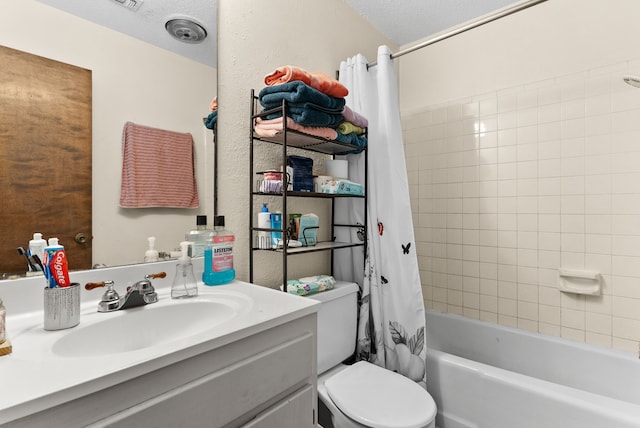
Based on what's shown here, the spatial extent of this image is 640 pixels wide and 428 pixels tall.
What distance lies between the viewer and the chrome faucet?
33.9 inches

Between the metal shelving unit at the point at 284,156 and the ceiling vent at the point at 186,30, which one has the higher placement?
the ceiling vent at the point at 186,30

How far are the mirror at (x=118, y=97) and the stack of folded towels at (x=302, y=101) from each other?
0.25 meters

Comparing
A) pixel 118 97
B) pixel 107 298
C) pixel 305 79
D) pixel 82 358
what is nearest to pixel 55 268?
pixel 107 298

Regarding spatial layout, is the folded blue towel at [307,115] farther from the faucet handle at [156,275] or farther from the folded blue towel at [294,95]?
the faucet handle at [156,275]

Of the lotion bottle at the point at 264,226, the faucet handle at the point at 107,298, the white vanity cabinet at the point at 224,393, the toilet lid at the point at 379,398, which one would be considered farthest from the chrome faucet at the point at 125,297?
the toilet lid at the point at 379,398

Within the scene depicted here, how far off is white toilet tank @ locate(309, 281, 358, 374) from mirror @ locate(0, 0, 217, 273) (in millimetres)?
675

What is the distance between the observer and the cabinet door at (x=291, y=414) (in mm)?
766

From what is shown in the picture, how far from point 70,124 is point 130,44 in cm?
32

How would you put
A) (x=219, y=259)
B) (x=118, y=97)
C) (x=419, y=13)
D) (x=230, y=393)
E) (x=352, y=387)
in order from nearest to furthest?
1. (x=230, y=393)
2. (x=118, y=97)
3. (x=219, y=259)
4. (x=352, y=387)
5. (x=419, y=13)

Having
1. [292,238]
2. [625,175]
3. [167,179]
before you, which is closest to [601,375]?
[625,175]

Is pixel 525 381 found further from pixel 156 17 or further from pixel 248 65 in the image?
pixel 156 17

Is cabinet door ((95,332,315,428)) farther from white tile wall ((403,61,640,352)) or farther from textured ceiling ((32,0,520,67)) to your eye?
white tile wall ((403,61,640,352))

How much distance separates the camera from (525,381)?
4.01 ft

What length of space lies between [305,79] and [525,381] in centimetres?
144
